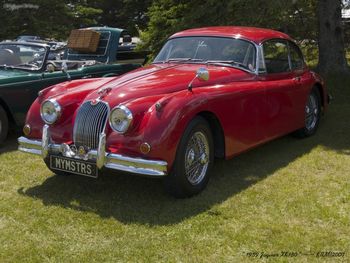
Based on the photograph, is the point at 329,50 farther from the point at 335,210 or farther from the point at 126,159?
the point at 126,159

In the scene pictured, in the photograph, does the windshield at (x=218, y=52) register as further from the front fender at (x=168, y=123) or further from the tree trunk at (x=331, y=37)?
the tree trunk at (x=331, y=37)

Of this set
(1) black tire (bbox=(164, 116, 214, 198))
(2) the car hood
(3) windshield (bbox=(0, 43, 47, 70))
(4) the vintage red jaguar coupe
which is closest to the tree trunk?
(4) the vintage red jaguar coupe

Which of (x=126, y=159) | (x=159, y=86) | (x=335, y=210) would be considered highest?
(x=159, y=86)

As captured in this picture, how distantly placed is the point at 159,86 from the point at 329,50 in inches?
286

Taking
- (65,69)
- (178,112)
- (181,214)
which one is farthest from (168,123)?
(65,69)

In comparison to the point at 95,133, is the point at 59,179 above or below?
below

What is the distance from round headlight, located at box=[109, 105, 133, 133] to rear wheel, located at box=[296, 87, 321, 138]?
11.7ft

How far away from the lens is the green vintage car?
22.7 feet

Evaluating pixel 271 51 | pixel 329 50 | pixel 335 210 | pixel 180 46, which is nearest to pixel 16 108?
pixel 180 46

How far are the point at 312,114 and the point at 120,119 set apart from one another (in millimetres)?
4018

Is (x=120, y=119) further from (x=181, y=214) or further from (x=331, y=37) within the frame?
(x=331, y=37)

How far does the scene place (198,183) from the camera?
192 inches

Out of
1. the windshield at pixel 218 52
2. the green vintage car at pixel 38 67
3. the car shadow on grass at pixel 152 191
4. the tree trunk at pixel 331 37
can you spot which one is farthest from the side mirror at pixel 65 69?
the tree trunk at pixel 331 37

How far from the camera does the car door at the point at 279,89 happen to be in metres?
5.96
